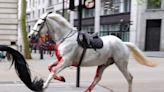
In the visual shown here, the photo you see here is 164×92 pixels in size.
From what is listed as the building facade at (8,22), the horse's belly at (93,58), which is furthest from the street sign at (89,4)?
the building facade at (8,22)

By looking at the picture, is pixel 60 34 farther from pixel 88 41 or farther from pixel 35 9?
pixel 35 9

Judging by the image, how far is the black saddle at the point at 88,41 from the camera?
28.0 feet

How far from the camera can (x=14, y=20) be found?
1217 inches

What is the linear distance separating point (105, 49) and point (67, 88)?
348 cm

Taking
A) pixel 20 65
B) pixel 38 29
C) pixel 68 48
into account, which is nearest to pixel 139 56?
pixel 68 48

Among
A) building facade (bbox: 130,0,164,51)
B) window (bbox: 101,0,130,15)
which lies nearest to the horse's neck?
building facade (bbox: 130,0,164,51)

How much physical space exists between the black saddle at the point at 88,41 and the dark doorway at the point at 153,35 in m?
42.7

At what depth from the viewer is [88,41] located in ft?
28.2

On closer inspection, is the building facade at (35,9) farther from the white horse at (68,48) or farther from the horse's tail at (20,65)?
the horse's tail at (20,65)

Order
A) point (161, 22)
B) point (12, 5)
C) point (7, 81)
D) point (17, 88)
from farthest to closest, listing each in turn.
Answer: point (161, 22) → point (12, 5) → point (7, 81) → point (17, 88)

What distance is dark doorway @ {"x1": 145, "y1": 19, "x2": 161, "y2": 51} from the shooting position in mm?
50875

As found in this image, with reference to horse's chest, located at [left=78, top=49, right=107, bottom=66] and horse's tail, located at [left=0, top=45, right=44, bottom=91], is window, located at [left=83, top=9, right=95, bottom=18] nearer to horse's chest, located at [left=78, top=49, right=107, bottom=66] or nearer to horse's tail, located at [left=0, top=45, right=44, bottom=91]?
horse's chest, located at [left=78, top=49, right=107, bottom=66]

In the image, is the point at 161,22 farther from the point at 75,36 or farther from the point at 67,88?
the point at 75,36

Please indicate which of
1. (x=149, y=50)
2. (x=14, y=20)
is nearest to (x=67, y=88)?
(x=14, y=20)
